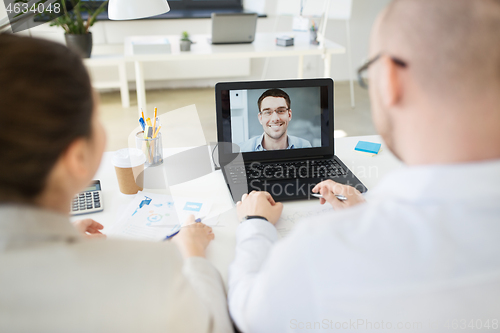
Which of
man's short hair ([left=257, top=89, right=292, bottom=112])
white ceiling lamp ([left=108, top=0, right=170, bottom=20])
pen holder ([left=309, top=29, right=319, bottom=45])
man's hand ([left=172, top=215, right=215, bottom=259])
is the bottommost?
man's hand ([left=172, top=215, right=215, bottom=259])

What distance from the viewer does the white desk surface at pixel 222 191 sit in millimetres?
918

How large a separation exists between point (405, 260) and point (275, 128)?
0.79 meters

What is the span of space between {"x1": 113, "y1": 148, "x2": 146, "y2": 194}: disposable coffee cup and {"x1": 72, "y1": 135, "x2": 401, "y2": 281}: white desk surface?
0.02 meters

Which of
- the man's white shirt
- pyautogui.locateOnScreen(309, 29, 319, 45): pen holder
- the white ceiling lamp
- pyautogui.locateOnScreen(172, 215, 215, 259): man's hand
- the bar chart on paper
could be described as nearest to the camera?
the man's white shirt

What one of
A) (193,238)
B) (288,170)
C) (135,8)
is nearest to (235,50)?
(135,8)

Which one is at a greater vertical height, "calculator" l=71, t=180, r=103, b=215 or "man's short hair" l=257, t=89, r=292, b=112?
"man's short hair" l=257, t=89, r=292, b=112

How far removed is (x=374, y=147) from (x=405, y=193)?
0.89m

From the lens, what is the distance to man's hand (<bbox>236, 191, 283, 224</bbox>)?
0.96 m

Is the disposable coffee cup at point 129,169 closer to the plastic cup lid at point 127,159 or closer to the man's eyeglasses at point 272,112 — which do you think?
the plastic cup lid at point 127,159

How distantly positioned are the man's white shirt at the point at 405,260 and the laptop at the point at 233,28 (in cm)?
266

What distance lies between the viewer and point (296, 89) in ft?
4.18

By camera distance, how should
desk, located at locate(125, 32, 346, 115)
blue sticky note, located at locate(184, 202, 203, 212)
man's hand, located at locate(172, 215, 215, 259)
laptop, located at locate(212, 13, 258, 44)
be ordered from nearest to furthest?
man's hand, located at locate(172, 215, 215, 259) → blue sticky note, located at locate(184, 202, 203, 212) → desk, located at locate(125, 32, 346, 115) → laptop, located at locate(212, 13, 258, 44)

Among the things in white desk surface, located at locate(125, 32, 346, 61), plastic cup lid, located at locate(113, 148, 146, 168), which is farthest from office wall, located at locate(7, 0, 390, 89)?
plastic cup lid, located at locate(113, 148, 146, 168)

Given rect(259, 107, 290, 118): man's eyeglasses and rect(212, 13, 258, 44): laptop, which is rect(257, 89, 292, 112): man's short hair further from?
rect(212, 13, 258, 44): laptop
